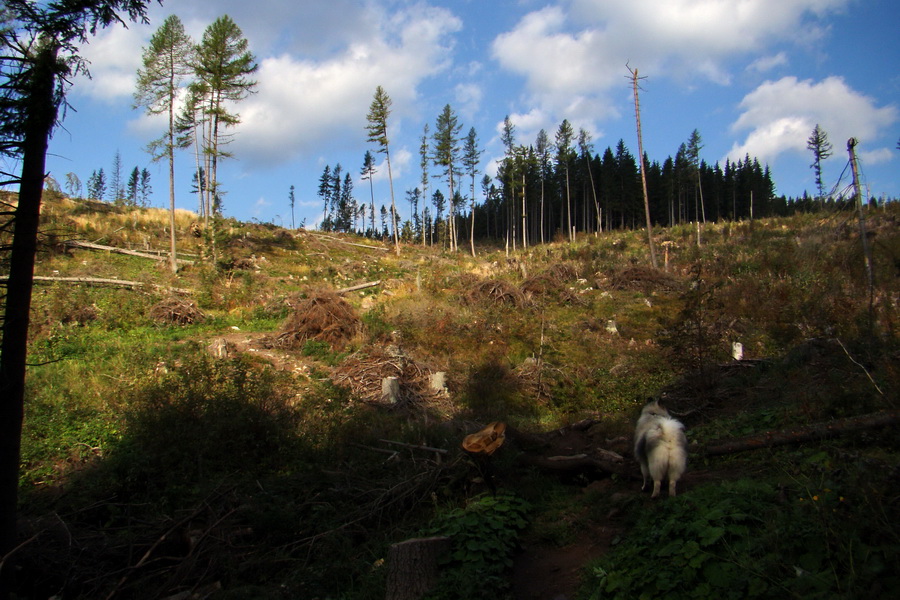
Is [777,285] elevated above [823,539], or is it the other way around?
[777,285]

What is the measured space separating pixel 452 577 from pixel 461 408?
258 inches

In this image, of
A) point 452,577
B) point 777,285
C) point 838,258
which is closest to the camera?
point 452,577

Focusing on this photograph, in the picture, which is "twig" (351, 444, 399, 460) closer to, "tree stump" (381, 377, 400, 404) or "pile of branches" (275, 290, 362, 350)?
"tree stump" (381, 377, 400, 404)

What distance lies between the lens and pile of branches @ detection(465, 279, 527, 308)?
1673cm

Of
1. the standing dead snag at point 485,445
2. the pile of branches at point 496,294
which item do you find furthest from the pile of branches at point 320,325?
the standing dead snag at point 485,445

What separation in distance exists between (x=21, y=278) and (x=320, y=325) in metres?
8.85

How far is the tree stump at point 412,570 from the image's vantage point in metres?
3.87

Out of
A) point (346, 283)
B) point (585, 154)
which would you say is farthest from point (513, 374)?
point (585, 154)

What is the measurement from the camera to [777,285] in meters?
15.2

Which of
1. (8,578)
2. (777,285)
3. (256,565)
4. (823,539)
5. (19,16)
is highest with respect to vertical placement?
(19,16)

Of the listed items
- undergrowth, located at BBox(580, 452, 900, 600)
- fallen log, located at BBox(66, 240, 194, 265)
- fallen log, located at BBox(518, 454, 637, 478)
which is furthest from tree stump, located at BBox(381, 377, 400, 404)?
fallen log, located at BBox(66, 240, 194, 265)

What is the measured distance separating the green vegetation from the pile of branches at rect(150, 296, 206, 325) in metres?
0.07

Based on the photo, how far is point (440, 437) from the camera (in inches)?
293

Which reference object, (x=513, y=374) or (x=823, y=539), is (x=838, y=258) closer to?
(x=513, y=374)
